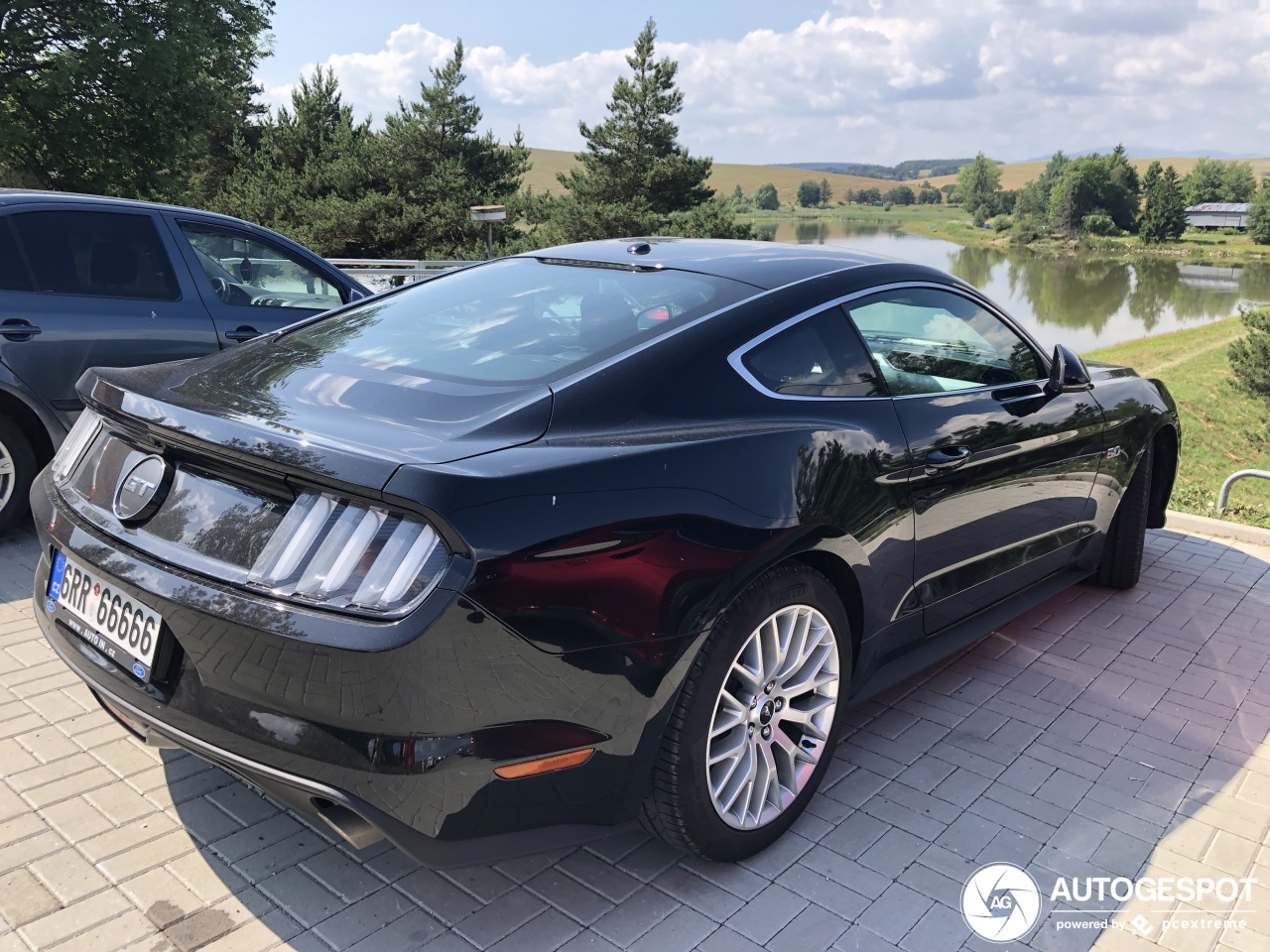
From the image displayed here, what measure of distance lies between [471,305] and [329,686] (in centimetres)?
150

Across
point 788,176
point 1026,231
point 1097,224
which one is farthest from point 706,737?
point 1097,224

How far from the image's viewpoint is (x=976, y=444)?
320 cm

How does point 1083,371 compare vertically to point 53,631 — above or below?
above

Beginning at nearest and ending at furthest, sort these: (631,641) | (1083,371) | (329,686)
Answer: (329,686), (631,641), (1083,371)

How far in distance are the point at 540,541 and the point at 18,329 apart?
3.88m

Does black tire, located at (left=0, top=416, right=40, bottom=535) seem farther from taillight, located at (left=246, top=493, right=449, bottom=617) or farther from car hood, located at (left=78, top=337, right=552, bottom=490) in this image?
taillight, located at (left=246, top=493, right=449, bottom=617)

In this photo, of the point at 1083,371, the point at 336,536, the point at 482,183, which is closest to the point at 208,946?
the point at 336,536

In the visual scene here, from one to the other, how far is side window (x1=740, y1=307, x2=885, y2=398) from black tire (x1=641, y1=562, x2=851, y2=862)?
1.75ft

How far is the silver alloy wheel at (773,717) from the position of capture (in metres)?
2.44

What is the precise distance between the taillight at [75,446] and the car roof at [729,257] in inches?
60.6

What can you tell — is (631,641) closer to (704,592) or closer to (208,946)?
(704,592)

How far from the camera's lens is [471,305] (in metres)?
3.05

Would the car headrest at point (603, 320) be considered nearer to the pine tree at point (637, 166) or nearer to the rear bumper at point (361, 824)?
the rear bumper at point (361, 824)

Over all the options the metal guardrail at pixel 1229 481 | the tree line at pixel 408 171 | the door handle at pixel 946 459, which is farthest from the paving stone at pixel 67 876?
the tree line at pixel 408 171
